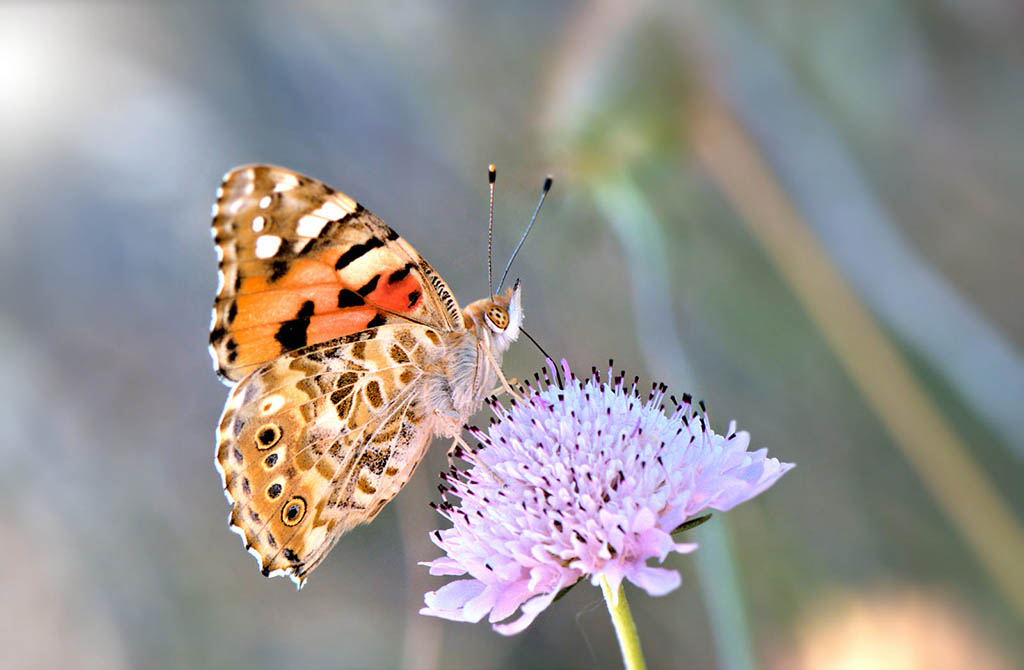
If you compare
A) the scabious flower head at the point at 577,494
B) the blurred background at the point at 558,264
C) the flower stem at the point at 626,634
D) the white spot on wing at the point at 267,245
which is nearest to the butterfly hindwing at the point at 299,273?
the white spot on wing at the point at 267,245

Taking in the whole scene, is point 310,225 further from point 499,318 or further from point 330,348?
point 499,318

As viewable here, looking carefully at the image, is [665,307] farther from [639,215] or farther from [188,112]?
[188,112]

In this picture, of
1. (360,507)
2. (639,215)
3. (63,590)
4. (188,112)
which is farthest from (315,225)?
(63,590)

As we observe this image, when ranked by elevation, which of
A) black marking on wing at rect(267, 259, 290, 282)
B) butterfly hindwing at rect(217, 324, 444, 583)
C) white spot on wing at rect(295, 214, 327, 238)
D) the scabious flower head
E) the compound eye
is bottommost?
the scabious flower head

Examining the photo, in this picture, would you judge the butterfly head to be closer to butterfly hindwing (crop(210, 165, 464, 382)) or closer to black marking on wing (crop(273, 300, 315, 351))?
butterfly hindwing (crop(210, 165, 464, 382))

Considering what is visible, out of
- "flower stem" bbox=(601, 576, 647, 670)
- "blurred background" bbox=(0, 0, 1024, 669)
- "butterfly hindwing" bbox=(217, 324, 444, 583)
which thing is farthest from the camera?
"blurred background" bbox=(0, 0, 1024, 669)

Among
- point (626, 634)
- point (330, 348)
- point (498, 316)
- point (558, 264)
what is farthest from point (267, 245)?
point (558, 264)

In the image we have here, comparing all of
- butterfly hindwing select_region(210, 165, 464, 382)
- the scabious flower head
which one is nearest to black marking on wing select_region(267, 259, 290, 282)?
butterfly hindwing select_region(210, 165, 464, 382)
